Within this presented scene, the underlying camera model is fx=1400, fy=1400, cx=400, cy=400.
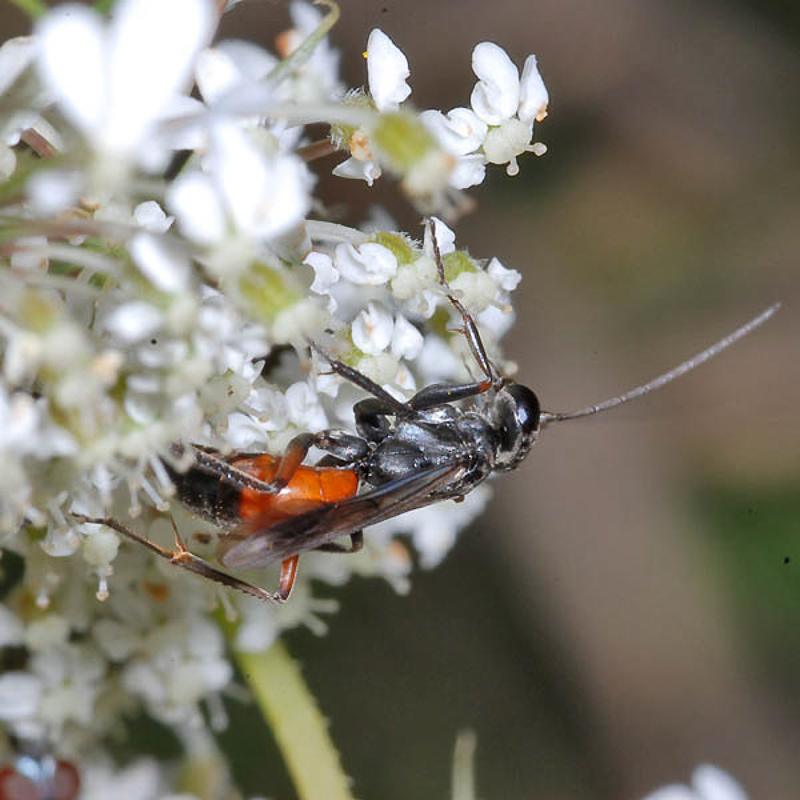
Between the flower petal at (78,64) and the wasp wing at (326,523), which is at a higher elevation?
the flower petal at (78,64)

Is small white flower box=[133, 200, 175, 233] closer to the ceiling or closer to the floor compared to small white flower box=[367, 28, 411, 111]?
closer to the floor

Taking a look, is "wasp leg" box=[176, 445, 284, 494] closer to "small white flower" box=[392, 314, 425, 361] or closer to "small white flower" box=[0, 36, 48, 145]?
"small white flower" box=[392, 314, 425, 361]

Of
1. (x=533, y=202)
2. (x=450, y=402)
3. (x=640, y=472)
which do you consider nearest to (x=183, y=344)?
(x=450, y=402)

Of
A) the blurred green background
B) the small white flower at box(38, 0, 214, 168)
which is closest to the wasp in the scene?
the small white flower at box(38, 0, 214, 168)

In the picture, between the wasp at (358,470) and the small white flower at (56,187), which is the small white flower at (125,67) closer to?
the small white flower at (56,187)

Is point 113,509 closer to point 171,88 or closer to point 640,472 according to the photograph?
point 171,88

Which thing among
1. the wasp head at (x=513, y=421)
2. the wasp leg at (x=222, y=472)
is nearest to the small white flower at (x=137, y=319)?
the wasp leg at (x=222, y=472)
